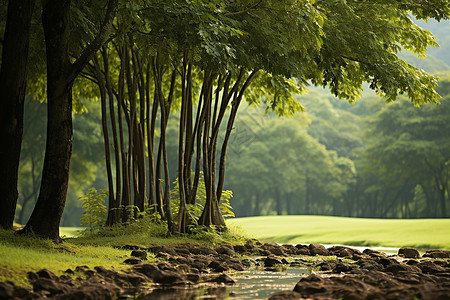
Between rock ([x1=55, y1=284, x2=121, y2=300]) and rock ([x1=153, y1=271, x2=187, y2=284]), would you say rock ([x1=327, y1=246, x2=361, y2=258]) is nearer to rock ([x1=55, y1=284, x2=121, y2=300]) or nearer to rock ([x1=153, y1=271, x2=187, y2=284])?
rock ([x1=153, y1=271, x2=187, y2=284])

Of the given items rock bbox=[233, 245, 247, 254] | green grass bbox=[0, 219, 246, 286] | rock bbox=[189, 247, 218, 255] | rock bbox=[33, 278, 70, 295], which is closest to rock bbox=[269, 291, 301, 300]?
rock bbox=[33, 278, 70, 295]

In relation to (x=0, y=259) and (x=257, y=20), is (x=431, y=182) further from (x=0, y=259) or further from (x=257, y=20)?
(x=0, y=259)

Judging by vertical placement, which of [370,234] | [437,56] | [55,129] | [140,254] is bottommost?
[140,254]

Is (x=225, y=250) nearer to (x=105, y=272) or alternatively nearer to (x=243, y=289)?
(x=243, y=289)

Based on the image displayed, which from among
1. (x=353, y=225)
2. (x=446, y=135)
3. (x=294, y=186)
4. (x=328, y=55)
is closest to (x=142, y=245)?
(x=328, y=55)

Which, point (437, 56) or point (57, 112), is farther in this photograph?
point (437, 56)

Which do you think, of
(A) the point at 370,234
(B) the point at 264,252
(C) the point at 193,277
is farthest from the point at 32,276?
(A) the point at 370,234

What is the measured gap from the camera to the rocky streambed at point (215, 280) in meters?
4.48

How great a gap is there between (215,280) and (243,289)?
1.84 ft

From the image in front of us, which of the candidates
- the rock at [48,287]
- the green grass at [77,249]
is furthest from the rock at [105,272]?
the rock at [48,287]

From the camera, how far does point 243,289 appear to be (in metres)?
5.68

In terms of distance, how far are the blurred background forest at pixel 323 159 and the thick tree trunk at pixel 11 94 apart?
19046mm

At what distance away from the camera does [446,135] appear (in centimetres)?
3341

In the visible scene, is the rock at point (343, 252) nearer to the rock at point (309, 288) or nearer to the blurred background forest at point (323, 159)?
the rock at point (309, 288)
